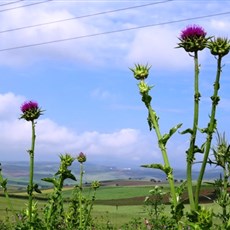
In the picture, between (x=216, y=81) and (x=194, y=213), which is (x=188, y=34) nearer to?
(x=216, y=81)

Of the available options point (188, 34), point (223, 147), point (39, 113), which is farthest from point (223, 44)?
point (39, 113)

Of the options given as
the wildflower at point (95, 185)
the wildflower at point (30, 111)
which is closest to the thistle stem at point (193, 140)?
the wildflower at point (30, 111)

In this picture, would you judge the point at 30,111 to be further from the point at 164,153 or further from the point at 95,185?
the point at 95,185

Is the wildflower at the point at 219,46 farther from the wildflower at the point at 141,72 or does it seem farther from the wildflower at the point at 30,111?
the wildflower at the point at 30,111

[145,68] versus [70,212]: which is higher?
[145,68]

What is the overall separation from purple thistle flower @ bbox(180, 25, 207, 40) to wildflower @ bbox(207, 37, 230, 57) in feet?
0.31

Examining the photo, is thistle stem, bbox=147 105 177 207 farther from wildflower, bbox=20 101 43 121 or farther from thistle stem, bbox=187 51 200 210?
wildflower, bbox=20 101 43 121

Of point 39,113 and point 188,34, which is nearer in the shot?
point 188,34

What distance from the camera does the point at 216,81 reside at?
A: 11.0ft

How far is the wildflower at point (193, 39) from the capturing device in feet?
11.7

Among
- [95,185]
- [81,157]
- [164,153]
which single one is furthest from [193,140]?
[95,185]

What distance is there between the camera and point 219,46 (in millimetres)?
3615

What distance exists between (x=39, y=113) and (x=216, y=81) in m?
2.56

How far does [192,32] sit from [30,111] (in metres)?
2.26
